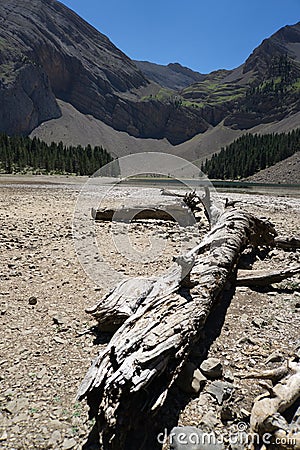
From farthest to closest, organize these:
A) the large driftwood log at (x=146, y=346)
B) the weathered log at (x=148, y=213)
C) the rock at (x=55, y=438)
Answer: the weathered log at (x=148, y=213), the rock at (x=55, y=438), the large driftwood log at (x=146, y=346)

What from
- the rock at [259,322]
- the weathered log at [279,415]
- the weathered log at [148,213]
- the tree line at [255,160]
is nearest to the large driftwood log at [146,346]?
the rock at [259,322]

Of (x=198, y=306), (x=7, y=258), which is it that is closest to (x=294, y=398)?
(x=198, y=306)

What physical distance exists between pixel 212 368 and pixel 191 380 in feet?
1.24

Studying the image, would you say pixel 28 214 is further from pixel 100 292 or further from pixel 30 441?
pixel 30 441

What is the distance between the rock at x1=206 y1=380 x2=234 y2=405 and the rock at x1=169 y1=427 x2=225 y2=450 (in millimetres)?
538

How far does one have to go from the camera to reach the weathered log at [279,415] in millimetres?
2492

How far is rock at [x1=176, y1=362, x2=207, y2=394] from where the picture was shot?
3.48 m

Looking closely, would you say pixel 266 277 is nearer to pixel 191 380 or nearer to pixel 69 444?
pixel 191 380

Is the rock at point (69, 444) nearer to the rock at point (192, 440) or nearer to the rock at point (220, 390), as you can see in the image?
the rock at point (192, 440)

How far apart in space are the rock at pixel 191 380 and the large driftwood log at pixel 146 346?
325mm

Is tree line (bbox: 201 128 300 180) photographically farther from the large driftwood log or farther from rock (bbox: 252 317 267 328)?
the large driftwood log

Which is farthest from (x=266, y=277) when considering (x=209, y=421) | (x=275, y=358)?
(x=209, y=421)

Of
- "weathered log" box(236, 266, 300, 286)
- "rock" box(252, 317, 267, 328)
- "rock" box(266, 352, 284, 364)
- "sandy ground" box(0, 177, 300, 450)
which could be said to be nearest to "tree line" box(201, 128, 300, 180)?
"weathered log" box(236, 266, 300, 286)

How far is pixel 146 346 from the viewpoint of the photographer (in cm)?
319
